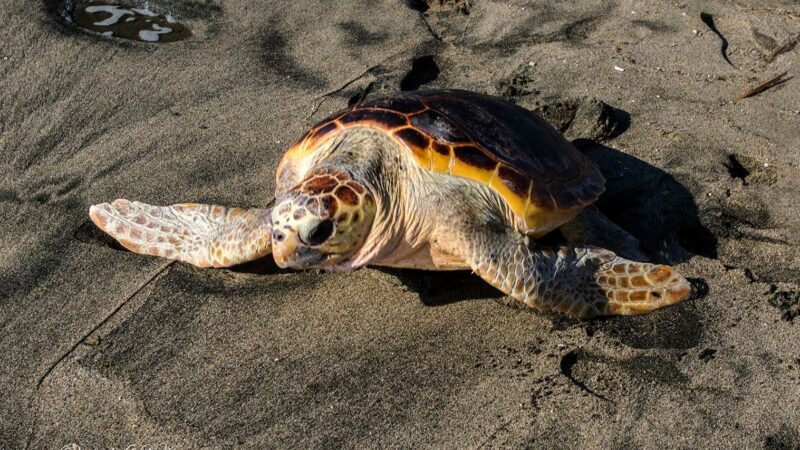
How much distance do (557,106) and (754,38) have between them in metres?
1.48

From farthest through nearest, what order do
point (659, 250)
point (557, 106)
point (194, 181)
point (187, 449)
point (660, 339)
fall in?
point (557, 106) → point (194, 181) → point (659, 250) → point (660, 339) → point (187, 449)

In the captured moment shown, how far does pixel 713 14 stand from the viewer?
4.54 m

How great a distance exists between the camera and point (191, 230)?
301 cm

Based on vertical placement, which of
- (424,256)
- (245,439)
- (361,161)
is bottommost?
(245,439)

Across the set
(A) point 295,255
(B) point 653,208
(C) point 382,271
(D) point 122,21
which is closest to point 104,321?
(A) point 295,255

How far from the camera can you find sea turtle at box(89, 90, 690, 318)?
2.59 meters

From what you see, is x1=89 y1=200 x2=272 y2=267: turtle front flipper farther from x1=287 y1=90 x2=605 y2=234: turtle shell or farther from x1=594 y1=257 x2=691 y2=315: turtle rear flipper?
x1=594 y1=257 x2=691 y2=315: turtle rear flipper

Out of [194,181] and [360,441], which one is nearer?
[360,441]

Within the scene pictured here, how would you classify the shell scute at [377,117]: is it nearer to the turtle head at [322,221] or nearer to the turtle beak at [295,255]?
the turtle head at [322,221]

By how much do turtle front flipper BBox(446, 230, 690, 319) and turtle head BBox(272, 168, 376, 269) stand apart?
42cm

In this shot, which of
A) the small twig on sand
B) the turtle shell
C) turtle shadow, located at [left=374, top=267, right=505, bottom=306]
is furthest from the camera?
the small twig on sand

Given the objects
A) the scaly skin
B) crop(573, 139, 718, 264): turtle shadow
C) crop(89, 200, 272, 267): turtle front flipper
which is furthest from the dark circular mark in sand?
crop(573, 139, 718, 264): turtle shadow

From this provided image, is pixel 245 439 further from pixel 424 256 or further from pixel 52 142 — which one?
pixel 52 142

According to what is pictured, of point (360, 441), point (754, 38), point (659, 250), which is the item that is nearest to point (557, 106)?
point (659, 250)
